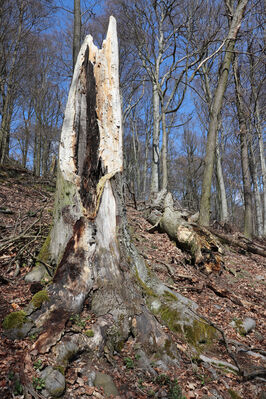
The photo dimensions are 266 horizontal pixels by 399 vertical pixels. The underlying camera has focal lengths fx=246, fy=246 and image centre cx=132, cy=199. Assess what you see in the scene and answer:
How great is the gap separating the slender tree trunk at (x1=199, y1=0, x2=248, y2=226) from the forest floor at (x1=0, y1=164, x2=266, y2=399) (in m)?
1.87

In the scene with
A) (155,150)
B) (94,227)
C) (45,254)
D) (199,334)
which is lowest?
(199,334)

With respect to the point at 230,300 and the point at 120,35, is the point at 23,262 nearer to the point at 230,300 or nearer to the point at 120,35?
the point at 230,300

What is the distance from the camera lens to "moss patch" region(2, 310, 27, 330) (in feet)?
8.38

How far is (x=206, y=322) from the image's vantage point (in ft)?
12.7

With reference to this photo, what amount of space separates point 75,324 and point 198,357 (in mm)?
1760

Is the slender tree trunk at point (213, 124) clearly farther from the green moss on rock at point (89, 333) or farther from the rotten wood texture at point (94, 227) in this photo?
the green moss on rock at point (89, 333)

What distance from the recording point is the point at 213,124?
8562 mm

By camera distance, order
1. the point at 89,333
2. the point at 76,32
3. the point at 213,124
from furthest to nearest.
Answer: the point at 213,124 → the point at 76,32 → the point at 89,333

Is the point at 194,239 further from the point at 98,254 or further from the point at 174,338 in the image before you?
the point at 98,254

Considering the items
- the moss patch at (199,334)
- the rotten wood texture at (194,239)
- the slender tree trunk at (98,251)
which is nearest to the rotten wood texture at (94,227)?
the slender tree trunk at (98,251)

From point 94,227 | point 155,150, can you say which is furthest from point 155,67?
point 94,227

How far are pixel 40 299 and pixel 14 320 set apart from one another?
33 cm

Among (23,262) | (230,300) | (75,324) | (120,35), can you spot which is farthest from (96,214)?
(120,35)

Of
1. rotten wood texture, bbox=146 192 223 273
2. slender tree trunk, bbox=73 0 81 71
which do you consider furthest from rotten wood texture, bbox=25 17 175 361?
slender tree trunk, bbox=73 0 81 71
